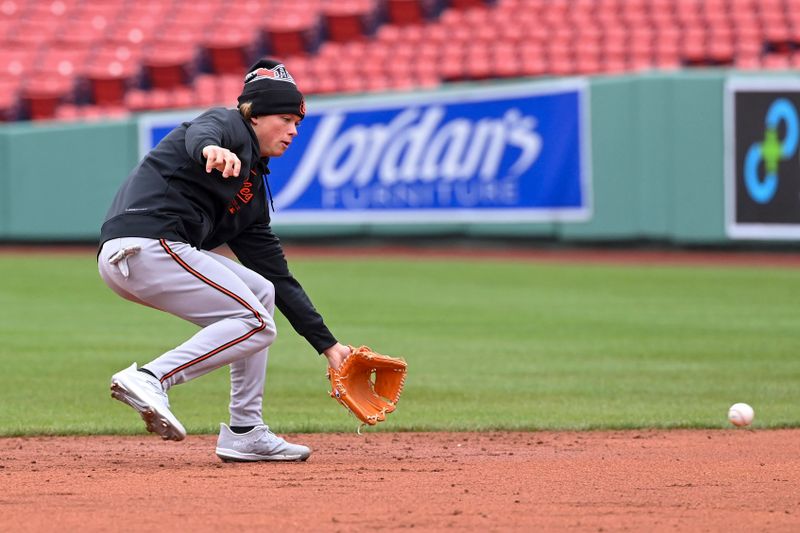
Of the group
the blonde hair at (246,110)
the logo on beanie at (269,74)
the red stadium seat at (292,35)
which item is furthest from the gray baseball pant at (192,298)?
the red stadium seat at (292,35)

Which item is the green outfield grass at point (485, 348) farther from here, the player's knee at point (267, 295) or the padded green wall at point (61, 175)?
the padded green wall at point (61, 175)

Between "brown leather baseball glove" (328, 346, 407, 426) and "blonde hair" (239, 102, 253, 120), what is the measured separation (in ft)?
3.16

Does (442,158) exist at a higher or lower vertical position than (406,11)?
lower

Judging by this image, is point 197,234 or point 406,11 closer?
point 197,234

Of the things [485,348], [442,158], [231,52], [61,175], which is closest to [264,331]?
[485,348]

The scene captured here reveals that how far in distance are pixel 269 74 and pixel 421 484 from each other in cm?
157

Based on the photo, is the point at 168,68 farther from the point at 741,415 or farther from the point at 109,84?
the point at 741,415

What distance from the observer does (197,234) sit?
4852 millimetres

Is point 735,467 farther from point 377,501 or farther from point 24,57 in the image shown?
point 24,57

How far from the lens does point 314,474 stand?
4.89 m

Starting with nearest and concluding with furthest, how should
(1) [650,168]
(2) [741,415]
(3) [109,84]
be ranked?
1. (2) [741,415]
2. (1) [650,168]
3. (3) [109,84]

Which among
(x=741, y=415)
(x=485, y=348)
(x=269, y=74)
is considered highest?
(x=269, y=74)

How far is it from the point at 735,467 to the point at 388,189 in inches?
480

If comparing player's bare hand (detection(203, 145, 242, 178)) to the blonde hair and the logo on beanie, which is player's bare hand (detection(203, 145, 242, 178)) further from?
the logo on beanie
